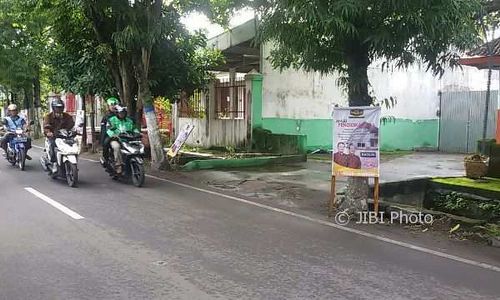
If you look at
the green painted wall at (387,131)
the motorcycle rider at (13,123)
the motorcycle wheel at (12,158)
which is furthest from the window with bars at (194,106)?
the motorcycle wheel at (12,158)

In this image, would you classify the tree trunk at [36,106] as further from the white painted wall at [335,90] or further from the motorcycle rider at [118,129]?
the motorcycle rider at [118,129]

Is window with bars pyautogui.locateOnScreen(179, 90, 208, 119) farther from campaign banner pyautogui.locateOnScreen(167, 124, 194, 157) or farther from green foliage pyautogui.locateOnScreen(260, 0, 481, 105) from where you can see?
green foliage pyautogui.locateOnScreen(260, 0, 481, 105)

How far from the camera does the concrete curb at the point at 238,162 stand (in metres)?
14.0

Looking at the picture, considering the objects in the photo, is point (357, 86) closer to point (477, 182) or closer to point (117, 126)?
point (477, 182)

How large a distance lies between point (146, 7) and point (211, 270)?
368 inches

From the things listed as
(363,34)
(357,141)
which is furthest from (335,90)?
(363,34)

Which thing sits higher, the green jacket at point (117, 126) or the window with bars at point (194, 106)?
the window with bars at point (194, 106)

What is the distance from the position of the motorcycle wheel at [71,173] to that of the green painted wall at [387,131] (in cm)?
841

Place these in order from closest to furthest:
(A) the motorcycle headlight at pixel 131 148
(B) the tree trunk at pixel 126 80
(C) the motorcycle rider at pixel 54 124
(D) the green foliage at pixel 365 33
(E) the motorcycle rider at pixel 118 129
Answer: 1. (D) the green foliage at pixel 365 33
2. (A) the motorcycle headlight at pixel 131 148
3. (E) the motorcycle rider at pixel 118 129
4. (C) the motorcycle rider at pixel 54 124
5. (B) the tree trunk at pixel 126 80

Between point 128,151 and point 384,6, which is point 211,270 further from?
point 128,151

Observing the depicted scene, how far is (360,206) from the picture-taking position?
27.1 feet

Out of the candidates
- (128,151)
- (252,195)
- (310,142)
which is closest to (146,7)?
(128,151)

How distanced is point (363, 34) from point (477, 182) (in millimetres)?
3459

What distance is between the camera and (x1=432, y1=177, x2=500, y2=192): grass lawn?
8.60 metres
